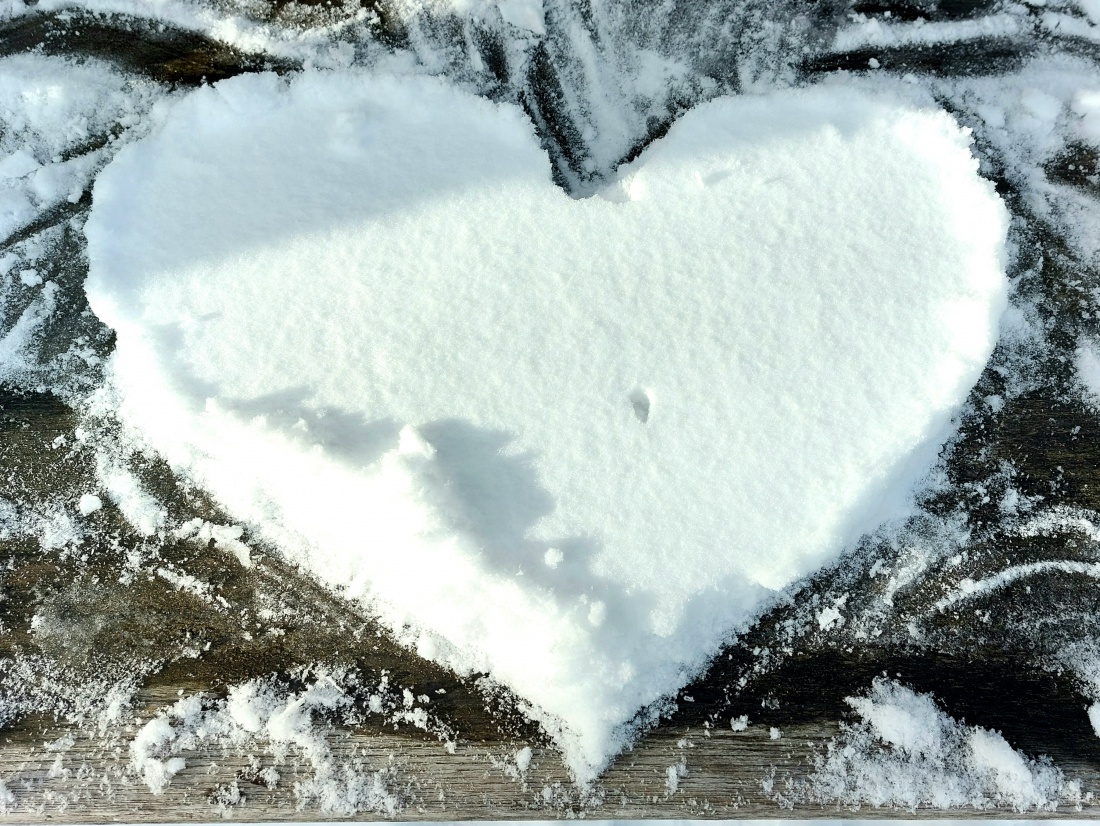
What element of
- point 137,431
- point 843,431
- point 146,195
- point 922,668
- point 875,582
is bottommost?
point 922,668

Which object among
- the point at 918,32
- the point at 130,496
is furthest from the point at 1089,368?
the point at 130,496

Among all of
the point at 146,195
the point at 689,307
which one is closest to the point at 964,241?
the point at 689,307

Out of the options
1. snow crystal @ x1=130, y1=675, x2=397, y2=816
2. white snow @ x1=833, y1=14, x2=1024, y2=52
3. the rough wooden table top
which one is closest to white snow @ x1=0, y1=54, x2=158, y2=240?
the rough wooden table top

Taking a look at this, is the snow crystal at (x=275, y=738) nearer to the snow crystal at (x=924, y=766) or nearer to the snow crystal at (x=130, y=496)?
the snow crystal at (x=130, y=496)

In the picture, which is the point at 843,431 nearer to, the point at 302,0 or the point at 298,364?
the point at 298,364

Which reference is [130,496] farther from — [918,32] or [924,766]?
[918,32]

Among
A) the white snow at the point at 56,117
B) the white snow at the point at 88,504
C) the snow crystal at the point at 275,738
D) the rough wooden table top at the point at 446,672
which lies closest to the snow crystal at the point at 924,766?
the rough wooden table top at the point at 446,672
